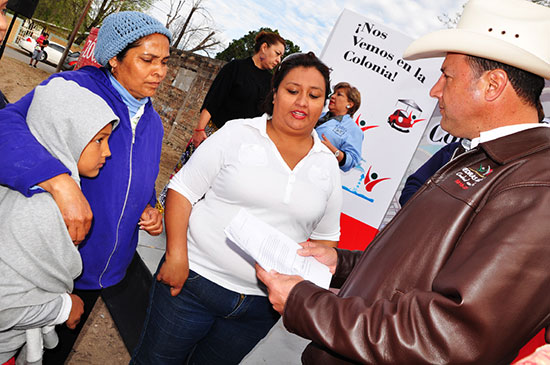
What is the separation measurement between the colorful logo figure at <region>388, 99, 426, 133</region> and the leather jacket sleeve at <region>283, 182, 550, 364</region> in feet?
A: 12.7

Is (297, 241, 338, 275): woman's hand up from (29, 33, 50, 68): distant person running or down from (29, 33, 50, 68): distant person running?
up

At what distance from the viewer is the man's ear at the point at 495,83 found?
1.21m

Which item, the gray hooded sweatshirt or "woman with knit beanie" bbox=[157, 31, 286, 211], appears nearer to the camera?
the gray hooded sweatshirt

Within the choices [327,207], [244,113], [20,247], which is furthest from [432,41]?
[244,113]

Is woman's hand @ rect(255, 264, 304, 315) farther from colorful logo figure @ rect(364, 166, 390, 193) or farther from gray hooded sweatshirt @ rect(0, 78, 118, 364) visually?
colorful logo figure @ rect(364, 166, 390, 193)

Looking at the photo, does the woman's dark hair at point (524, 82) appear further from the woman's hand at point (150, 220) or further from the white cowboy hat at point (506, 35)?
the woman's hand at point (150, 220)

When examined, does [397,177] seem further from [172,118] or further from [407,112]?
[172,118]

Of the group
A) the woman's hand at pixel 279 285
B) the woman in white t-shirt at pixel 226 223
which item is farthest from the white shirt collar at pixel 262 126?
A: the woman's hand at pixel 279 285

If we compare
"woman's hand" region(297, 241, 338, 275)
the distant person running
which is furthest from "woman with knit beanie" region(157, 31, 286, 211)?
the distant person running

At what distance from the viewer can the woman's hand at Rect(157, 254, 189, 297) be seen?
68.9 inches

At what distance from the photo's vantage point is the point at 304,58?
6.58 feet

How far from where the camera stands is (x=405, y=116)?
4691 mm

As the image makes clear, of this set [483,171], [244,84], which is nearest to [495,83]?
[483,171]

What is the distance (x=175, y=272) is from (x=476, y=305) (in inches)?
50.2
